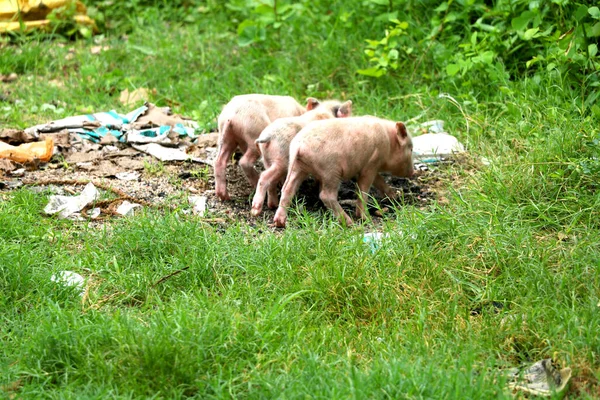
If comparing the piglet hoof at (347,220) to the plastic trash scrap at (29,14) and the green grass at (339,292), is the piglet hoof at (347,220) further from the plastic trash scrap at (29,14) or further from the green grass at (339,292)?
the plastic trash scrap at (29,14)

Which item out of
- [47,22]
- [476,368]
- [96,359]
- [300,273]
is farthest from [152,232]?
[47,22]

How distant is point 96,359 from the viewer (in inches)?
153

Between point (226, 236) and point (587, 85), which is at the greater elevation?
point (587, 85)

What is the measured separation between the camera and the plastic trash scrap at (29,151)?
6.63 m

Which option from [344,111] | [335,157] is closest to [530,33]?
[344,111]

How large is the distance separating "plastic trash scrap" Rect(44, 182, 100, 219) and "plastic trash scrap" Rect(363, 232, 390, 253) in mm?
2009

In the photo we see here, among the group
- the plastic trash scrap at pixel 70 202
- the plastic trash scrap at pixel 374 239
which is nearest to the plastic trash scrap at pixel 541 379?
the plastic trash scrap at pixel 374 239

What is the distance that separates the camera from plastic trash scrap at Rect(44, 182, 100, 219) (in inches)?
227

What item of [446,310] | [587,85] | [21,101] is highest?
[587,85]

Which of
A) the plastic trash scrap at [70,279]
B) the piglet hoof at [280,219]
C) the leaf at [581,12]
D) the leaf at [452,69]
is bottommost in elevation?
the piglet hoof at [280,219]

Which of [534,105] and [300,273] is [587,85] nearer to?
[534,105]

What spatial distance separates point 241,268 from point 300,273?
356mm

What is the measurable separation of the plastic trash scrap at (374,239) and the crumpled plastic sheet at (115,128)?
2550 millimetres

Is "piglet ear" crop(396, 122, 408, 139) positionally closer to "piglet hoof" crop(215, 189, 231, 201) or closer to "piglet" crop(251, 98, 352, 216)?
"piglet" crop(251, 98, 352, 216)
